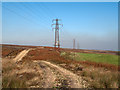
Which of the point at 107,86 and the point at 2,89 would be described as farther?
the point at 107,86

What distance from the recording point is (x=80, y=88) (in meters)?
5.62

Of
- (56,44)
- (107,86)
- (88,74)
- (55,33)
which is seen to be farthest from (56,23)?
(107,86)

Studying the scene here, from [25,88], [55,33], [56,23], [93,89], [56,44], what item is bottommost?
[93,89]

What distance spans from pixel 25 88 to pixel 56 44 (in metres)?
24.6

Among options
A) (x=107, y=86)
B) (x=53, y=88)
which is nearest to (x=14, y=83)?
(x=53, y=88)

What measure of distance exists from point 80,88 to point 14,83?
13.3 feet

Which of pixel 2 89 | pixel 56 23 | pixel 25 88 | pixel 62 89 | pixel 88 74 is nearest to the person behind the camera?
pixel 2 89

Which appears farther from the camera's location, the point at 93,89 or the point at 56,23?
the point at 56,23

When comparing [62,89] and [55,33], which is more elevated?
[55,33]

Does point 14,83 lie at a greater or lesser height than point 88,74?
greater

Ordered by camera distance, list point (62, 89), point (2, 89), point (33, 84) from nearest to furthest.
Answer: point (2, 89)
point (62, 89)
point (33, 84)

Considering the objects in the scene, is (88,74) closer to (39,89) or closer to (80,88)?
(80,88)

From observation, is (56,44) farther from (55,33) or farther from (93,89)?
(93,89)

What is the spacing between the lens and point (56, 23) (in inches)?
1276
